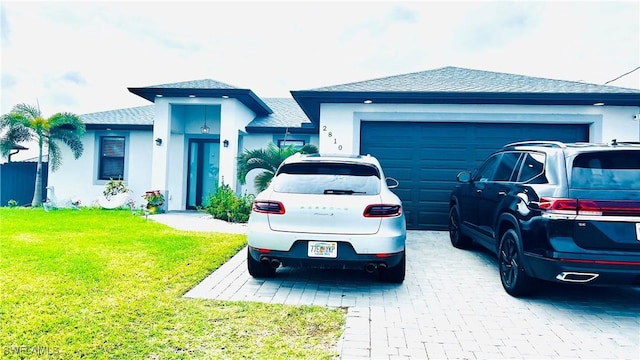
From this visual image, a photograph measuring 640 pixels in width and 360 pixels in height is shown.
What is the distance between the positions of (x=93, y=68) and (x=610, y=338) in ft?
63.4

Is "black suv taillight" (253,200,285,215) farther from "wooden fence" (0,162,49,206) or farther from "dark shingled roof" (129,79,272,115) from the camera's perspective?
"wooden fence" (0,162,49,206)

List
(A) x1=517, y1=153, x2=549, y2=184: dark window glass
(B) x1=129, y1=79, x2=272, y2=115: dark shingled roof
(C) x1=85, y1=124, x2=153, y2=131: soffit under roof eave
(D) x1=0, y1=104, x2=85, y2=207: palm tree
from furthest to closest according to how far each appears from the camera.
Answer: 1. (C) x1=85, y1=124, x2=153, y2=131: soffit under roof eave
2. (D) x1=0, y1=104, x2=85, y2=207: palm tree
3. (B) x1=129, y1=79, x2=272, y2=115: dark shingled roof
4. (A) x1=517, y1=153, x2=549, y2=184: dark window glass

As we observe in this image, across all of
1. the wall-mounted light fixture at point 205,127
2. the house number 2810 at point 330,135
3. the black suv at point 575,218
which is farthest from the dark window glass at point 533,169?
the wall-mounted light fixture at point 205,127

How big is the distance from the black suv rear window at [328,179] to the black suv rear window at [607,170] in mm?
2069

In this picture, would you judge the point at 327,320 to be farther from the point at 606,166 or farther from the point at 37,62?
the point at 37,62

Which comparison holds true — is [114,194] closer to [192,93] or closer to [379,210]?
[192,93]

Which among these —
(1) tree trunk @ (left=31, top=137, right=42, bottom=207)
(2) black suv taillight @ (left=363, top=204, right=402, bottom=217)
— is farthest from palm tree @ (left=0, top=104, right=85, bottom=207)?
(2) black suv taillight @ (left=363, top=204, right=402, bottom=217)

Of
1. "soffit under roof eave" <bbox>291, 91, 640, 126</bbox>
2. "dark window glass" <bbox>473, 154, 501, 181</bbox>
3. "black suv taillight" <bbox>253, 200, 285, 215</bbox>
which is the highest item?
"soffit under roof eave" <bbox>291, 91, 640, 126</bbox>

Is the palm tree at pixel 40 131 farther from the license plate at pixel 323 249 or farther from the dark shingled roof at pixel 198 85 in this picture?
the license plate at pixel 323 249

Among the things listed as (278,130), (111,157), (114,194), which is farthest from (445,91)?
(111,157)

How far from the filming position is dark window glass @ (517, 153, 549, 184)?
4133 millimetres

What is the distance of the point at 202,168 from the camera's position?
13766 millimetres

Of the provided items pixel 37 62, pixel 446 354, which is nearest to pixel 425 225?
pixel 446 354

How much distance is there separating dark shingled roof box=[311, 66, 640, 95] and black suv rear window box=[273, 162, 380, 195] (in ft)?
14.0
